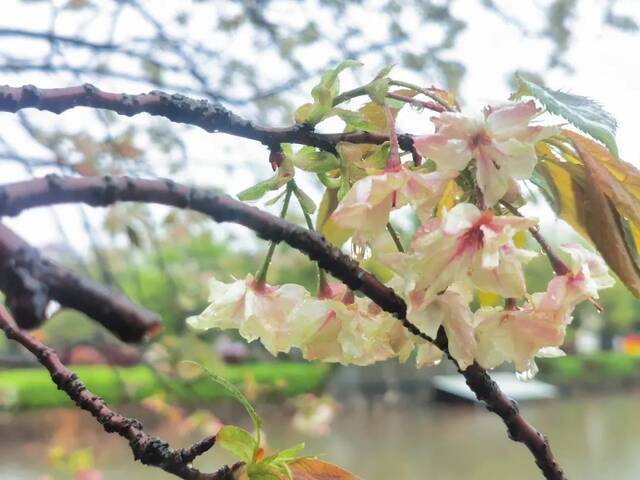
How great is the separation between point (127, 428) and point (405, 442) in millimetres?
6935

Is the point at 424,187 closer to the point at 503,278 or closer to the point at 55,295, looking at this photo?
the point at 503,278

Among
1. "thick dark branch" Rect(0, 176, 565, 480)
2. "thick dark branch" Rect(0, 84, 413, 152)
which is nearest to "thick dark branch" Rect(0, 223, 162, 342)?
"thick dark branch" Rect(0, 176, 565, 480)

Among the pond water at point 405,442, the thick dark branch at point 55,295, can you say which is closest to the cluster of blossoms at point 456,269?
the thick dark branch at point 55,295

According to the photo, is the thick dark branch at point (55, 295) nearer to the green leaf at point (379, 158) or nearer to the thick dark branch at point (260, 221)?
the thick dark branch at point (260, 221)

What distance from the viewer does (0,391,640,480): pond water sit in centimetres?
562

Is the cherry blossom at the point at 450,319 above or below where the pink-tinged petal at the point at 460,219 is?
below

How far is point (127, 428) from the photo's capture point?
0.22 metres

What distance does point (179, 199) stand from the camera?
14cm

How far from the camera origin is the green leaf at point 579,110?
0.23 m

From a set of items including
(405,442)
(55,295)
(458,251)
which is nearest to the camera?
(55,295)

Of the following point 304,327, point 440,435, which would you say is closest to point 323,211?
point 304,327

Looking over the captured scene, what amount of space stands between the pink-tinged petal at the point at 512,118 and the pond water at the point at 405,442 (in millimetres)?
4707

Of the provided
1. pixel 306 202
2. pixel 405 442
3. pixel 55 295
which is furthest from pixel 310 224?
pixel 405 442

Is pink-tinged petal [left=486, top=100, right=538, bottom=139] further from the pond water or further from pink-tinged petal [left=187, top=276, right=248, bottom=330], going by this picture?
the pond water
